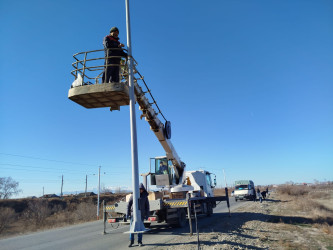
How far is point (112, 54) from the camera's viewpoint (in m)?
7.22

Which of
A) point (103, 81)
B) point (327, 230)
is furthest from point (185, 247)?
point (327, 230)

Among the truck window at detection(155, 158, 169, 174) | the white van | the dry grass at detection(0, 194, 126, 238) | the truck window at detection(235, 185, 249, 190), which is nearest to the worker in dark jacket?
the truck window at detection(155, 158, 169, 174)

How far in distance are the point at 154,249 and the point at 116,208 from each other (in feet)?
11.5

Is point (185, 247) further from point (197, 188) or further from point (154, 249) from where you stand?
point (197, 188)

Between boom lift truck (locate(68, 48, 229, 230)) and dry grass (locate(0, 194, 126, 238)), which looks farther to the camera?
dry grass (locate(0, 194, 126, 238))

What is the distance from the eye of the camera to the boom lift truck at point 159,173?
6801 mm

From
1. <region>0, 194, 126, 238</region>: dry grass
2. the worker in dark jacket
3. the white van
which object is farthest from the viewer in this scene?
the white van

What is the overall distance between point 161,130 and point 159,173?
3.03 m

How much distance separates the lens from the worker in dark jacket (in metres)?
6.95

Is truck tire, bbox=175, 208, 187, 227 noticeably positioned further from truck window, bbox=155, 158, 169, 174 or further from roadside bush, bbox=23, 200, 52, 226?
roadside bush, bbox=23, 200, 52, 226

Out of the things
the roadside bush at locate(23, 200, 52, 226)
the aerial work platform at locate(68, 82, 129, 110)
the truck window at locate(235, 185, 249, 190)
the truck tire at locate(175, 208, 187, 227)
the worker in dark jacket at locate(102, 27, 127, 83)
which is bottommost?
the roadside bush at locate(23, 200, 52, 226)

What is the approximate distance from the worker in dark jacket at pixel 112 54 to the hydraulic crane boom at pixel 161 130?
3.89 feet

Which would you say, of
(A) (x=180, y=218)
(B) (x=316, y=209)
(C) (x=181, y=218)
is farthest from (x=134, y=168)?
(B) (x=316, y=209)

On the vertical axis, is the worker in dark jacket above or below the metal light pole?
above
